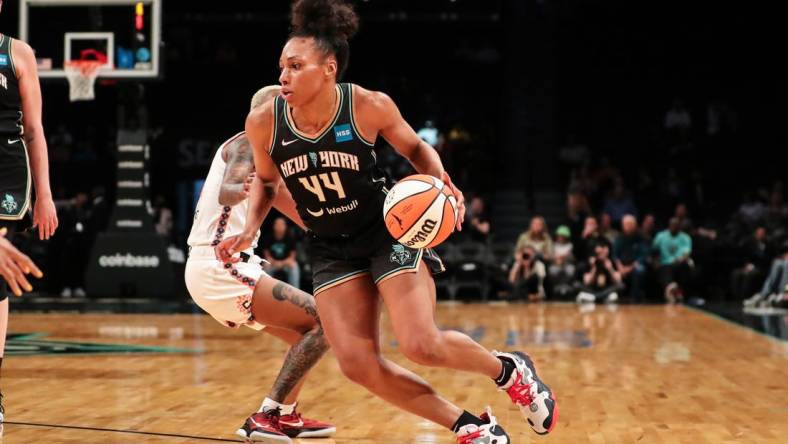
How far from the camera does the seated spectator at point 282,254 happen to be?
1675cm

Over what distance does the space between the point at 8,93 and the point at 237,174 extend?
1.12 m

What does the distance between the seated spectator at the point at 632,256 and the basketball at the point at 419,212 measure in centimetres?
1339

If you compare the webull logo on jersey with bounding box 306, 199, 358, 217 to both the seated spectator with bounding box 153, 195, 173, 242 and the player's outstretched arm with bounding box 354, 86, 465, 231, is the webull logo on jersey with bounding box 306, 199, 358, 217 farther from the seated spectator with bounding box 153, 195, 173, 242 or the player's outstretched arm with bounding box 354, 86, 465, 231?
the seated spectator with bounding box 153, 195, 173, 242

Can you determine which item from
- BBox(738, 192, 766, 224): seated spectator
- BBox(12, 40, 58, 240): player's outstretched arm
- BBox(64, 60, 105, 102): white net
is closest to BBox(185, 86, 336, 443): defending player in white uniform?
BBox(12, 40, 58, 240): player's outstretched arm

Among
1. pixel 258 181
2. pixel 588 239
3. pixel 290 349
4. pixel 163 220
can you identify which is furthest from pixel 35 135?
pixel 163 220

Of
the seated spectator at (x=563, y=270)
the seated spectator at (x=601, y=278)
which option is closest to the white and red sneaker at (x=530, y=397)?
the seated spectator at (x=601, y=278)

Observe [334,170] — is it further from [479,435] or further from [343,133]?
[479,435]

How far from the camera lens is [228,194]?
210 inches

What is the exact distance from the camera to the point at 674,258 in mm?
17609

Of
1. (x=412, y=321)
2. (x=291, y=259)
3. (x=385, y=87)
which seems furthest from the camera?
(x=385, y=87)

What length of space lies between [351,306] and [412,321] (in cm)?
32

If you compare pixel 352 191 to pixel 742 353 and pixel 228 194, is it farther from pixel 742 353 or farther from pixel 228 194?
pixel 742 353

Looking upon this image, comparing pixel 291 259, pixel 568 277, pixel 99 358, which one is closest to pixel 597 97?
pixel 568 277

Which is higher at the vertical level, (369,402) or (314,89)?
(314,89)
